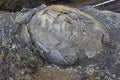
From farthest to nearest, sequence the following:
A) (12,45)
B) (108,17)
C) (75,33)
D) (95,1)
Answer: (95,1) < (108,17) < (12,45) < (75,33)

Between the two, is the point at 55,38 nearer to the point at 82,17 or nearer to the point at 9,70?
the point at 82,17

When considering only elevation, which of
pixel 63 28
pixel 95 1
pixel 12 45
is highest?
pixel 63 28

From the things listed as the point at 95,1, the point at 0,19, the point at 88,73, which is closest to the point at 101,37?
the point at 88,73

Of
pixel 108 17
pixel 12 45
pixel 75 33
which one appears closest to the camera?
pixel 75 33

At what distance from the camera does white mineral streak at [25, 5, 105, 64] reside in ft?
4.60

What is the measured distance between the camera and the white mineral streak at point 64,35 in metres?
1.40

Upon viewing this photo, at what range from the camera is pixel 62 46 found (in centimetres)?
141

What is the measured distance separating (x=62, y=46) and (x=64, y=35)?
48 mm

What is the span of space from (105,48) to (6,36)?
476 millimetres

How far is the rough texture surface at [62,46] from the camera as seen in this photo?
141 cm

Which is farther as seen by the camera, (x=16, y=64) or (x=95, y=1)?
(x=95, y=1)

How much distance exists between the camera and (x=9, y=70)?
1539 mm

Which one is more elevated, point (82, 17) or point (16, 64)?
point (82, 17)

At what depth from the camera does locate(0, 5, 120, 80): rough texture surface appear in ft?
4.62
